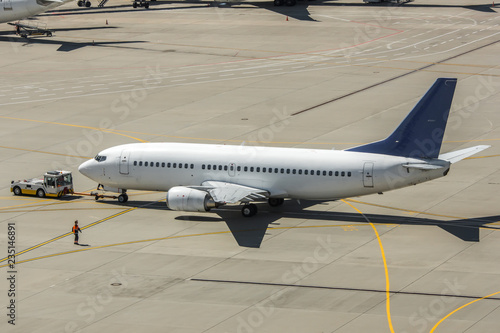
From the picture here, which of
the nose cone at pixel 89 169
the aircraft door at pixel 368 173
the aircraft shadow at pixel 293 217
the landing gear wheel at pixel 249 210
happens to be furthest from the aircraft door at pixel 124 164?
the aircraft door at pixel 368 173

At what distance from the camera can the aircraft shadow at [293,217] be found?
191 ft

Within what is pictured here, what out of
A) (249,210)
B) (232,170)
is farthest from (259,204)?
(232,170)

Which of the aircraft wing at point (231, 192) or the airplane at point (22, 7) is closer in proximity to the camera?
the aircraft wing at point (231, 192)

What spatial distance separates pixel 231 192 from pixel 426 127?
13.5m

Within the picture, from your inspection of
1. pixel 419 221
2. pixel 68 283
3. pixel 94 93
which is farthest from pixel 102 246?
pixel 94 93

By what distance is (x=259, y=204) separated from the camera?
65.2 meters

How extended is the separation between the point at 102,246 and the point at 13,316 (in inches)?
447

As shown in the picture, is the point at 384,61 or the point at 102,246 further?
the point at 384,61

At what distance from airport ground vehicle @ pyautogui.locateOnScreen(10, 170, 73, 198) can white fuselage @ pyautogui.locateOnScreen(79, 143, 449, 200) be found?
67.1 inches

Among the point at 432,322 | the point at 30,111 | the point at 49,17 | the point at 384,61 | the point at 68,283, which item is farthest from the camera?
the point at 49,17

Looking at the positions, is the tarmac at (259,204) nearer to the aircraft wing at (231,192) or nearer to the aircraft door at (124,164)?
the aircraft wing at (231,192)

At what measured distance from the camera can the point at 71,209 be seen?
213 feet

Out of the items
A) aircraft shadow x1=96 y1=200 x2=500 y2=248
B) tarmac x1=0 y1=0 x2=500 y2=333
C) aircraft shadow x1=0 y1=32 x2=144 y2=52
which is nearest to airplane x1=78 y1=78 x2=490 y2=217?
aircraft shadow x1=96 y1=200 x2=500 y2=248

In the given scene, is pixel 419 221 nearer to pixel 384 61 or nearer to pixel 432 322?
pixel 432 322
